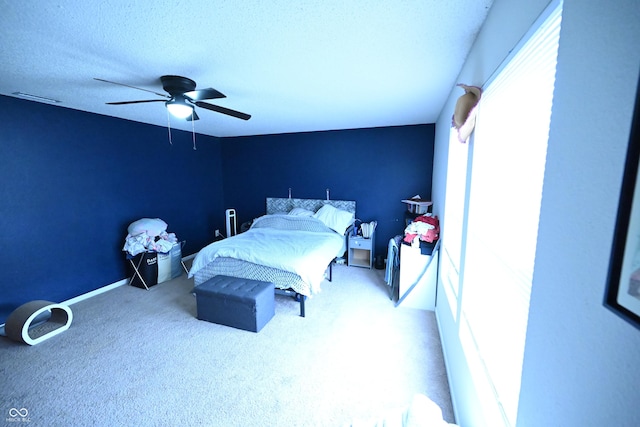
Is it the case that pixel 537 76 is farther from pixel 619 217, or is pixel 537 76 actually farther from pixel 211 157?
pixel 211 157

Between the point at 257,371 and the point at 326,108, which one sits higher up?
the point at 326,108

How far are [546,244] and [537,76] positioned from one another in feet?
2.03

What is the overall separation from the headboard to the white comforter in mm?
657

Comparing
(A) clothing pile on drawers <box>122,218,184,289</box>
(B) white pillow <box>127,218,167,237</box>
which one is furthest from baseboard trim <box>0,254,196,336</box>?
(B) white pillow <box>127,218,167,237</box>

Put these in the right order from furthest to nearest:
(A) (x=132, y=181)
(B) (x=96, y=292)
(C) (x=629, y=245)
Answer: (A) (x=132, y=181) → (B) (x=96, y=292) → (C) (x=629, y=245)

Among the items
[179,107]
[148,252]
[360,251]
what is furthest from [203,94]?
[360,251]

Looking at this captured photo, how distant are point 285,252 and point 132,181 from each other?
2.63 meters

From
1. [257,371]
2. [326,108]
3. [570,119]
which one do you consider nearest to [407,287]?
[257,371]

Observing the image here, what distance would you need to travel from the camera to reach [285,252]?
3.02 m

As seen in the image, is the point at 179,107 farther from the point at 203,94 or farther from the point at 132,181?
the point at 132,181

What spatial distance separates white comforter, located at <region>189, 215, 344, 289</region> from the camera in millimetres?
2812

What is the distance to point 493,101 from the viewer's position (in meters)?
1.30

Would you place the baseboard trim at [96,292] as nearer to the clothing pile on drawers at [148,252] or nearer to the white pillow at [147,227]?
Result: the clothing pile on drawers at [148,252]

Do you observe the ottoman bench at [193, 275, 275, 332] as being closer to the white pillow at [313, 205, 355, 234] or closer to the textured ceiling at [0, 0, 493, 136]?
the white pillow at [313, 205, 355, 234]
